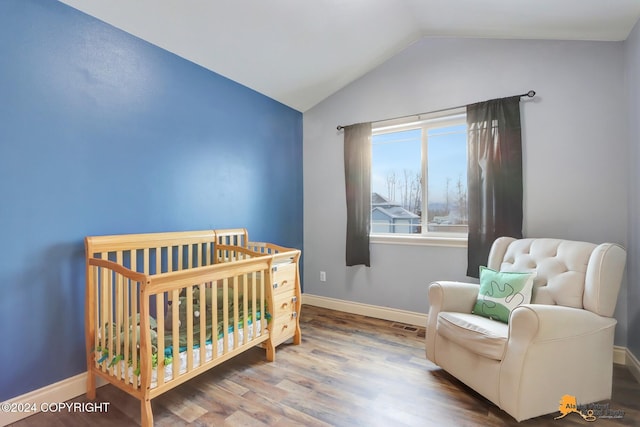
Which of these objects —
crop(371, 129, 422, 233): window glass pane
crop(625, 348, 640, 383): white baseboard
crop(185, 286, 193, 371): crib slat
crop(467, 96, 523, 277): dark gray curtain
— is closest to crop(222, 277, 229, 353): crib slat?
crop(185, 286, 193, 371): crib slat

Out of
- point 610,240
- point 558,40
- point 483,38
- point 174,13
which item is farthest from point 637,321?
point 174,13

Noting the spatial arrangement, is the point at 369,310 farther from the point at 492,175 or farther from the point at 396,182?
the point at 492,175

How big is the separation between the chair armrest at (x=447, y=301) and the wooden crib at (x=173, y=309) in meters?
1.05

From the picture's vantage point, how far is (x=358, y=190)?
320 cm

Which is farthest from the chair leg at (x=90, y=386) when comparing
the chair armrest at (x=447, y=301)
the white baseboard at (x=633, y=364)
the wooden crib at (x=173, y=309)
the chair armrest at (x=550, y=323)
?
the white baseboard at (x=633, y=364)

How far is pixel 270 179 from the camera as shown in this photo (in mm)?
3240

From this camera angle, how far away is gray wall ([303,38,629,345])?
2.21 m

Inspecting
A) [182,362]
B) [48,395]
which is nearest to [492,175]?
[182,362]

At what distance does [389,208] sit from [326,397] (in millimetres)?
1958

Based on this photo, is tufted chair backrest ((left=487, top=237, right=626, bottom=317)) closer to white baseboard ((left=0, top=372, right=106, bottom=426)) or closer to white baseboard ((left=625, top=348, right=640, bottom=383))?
white baseboard ((left=625, top=348, right=640, bottom=383))

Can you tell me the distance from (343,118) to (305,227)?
1.32 metres

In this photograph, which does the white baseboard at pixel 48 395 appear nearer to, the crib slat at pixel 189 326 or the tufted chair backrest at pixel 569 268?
the crib slat at pixel 189 326

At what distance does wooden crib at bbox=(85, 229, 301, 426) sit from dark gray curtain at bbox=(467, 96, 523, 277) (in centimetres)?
159

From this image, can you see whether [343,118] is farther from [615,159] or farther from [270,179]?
[615,159]
